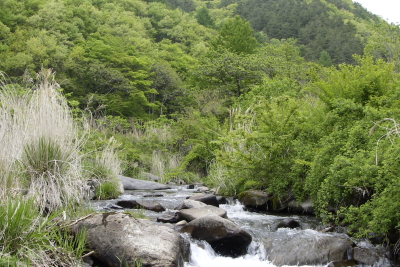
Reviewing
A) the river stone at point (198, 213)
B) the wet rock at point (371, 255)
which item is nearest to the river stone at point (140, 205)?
the river stone at point (198, 213)

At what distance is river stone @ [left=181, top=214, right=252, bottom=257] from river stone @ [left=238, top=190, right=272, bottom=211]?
352 centimetres

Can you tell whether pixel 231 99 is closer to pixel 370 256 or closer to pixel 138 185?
pixel 138 185

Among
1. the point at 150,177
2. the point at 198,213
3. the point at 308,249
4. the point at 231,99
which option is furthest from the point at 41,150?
the point at 231,99

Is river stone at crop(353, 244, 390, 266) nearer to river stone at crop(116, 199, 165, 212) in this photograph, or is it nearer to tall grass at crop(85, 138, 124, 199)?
river stone at crop(116, 199, 165, 212)

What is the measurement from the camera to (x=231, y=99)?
2148cm

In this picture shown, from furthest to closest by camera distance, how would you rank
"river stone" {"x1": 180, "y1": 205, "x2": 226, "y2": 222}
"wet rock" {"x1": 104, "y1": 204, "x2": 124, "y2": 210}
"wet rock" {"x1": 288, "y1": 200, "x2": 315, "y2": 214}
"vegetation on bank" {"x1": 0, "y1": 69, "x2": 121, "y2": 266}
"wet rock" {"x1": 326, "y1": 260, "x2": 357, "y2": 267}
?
1. "wet rock" {"x1": 288, "y1": 200, "x2": 315, "y2": 214}
2. "wet rock" {"x1": 104, "y1": 204, "x2": 124, "y2": 210}
3. "river stone" {"x1": 180, "y1": 205, "x2": 226, "y2": 222}
4. "wet rock" {"x1": 326, "y1": 260, "x2": 357, "y2": 267}
5. "vegetation on bank" {"x1": 0, "y1": 69, "x2": 121, "y2": 266}

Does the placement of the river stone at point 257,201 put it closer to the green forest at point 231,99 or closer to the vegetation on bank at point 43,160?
the green forest at point 231,99

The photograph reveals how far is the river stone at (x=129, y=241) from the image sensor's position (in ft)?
14.1

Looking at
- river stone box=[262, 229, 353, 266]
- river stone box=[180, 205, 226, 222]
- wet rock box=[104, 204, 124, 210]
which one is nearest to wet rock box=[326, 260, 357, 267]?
river stone box=[262, 229, 353, 266]

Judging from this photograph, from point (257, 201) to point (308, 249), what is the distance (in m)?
3.73

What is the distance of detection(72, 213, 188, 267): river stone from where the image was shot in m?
4.31

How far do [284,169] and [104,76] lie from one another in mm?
21403

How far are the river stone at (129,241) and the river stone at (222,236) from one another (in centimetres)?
91

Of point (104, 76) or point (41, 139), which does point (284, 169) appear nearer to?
point (41, 139)
